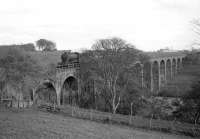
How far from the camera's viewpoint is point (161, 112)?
722 inches

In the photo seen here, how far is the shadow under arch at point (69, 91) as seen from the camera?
22373mm

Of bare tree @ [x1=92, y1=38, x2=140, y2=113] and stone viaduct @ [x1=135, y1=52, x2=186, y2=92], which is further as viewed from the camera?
stone viaduct @ [x1=135, y1=52, x2=186, y2=92]

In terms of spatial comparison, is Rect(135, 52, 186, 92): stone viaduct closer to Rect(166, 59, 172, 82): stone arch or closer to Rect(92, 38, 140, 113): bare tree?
Rect(166, 59, 172, 82): stone arch

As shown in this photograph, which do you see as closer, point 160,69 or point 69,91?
point 69,91

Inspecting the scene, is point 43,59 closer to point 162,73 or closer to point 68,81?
point 68,81

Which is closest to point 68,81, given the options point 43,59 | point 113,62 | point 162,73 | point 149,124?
point 43,59

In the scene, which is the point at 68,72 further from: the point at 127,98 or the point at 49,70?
the point at 127,98

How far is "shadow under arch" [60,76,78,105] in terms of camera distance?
881 inches

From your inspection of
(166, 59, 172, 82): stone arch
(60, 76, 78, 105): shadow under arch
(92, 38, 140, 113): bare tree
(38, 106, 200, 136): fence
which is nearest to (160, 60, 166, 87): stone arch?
(166, 59, 172, 82): stone arch

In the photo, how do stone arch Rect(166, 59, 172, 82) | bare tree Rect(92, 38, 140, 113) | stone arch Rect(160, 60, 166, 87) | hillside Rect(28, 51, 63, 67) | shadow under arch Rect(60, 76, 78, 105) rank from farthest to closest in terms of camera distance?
1. stone arch Rect(166, 59, 172, 82)
2. stone arch Rect(160, 60, 166, 87)
3. shadow under arch Rect(60, 76, 78, 105)
4. bare tree Rect(92, 38, 140, 113)
5. hillside Rect(28, 51, 63, 67)

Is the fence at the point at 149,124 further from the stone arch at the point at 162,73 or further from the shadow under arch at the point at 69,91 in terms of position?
the stone arch at the point at 162,73

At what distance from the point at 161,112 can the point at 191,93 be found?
3.88 metres

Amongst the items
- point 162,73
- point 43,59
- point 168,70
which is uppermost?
point 43,59

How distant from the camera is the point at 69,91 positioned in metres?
23.3
